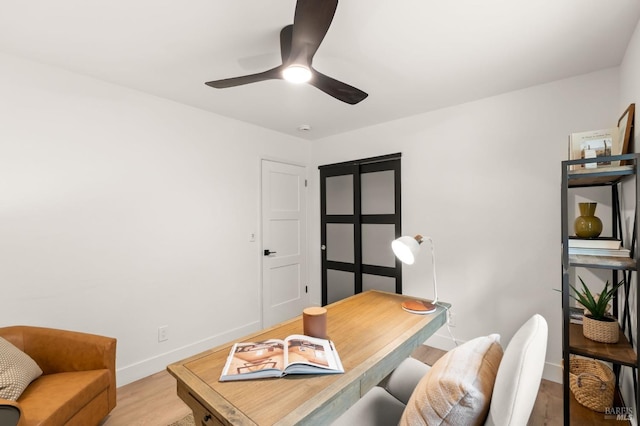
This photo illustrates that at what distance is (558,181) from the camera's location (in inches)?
93.0

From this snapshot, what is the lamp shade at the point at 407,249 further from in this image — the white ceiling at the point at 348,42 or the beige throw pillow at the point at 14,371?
the beige throw pillow at the point at 14,371

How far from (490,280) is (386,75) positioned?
1.98m

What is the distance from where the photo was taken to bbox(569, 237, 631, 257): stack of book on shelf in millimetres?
1584

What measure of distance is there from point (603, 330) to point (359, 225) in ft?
A: 7.68

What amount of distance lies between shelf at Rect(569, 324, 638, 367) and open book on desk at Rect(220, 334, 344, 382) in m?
1.37

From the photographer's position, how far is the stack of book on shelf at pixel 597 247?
1584mm

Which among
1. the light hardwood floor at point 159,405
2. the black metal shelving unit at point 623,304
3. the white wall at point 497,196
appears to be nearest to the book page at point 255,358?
the light hardwood floor at point 159,405

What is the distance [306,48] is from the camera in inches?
58.4

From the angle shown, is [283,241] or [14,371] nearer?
[14,371]

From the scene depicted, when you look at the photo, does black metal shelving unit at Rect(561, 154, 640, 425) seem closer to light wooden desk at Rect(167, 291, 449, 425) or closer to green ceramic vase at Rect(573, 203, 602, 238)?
green ceramic vase at Rect(573, 203, 602, 238)

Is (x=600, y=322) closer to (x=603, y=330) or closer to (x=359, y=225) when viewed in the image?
(x=603, y=330)

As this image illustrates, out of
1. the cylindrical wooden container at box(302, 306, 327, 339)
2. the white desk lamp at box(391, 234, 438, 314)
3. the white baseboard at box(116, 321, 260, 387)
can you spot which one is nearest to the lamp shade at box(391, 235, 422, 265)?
the white desk lamp at box(391, 234, 438, 314)

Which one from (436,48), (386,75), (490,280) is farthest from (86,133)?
(490,280)

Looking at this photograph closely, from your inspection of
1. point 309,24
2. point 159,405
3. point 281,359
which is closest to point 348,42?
point 309,24
